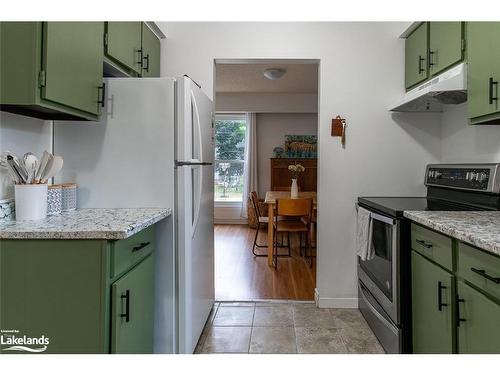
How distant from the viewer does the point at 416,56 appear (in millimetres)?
2436

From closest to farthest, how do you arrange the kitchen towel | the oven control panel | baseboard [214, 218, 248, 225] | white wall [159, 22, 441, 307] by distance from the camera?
1. the oven control panel
2. the kitchen towel
3. white wall [159, 22, 441, 307]
4. baseboard [214, 218, 248, 225]

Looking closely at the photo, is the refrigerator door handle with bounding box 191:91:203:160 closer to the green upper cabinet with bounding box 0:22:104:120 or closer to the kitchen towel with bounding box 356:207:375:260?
the green upper cabinet with bounding box 0:22:104:120

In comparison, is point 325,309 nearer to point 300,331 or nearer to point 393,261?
point 300,331

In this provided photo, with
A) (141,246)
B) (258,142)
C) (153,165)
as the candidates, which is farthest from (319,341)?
(258,142)

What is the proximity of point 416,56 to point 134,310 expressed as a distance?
2462mm

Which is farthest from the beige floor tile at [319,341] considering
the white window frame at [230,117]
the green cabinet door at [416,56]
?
the white window frame at [230,117]

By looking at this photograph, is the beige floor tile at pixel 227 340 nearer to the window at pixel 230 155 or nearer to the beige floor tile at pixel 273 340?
the beige floor tile at pixel 273 340

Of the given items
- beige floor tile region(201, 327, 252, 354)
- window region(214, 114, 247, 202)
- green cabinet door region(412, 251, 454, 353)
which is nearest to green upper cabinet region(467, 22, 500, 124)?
green cabinet door region(412, 251, 454, 353)

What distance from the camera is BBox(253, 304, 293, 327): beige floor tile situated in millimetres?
2406

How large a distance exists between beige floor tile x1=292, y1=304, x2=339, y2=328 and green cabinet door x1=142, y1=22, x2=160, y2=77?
2.07 m

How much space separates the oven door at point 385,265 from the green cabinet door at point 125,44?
1808 mm

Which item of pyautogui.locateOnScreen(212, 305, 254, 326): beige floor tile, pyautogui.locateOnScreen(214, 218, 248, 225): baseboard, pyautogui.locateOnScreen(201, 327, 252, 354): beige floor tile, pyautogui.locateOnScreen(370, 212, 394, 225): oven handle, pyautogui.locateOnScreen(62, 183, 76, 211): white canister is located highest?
pyautogui.locateOnScreen(62, 183, 76, 211): white canister

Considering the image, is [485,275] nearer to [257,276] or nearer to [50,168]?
[50,168]

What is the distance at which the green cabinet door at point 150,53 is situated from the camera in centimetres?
230
